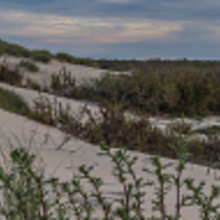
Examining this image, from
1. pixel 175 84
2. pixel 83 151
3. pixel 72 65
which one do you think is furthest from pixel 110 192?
pixel 72 65

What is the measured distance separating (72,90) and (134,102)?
1.61 meters

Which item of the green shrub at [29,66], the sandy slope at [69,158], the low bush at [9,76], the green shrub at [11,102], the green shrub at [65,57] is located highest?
Result: the green shrub at [65,57]

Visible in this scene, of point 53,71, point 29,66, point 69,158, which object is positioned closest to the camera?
point 69,158

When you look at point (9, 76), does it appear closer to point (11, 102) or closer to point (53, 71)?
point (11, 102)

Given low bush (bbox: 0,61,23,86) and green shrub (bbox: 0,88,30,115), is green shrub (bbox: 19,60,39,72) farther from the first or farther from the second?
green shrub (bbox: 0,88,30,115)

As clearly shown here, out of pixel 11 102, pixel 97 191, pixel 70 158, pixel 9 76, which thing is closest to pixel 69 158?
pixel 70 158

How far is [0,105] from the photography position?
247 inches

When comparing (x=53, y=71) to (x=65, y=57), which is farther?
(x=65, y=57)

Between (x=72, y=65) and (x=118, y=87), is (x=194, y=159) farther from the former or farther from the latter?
(x=72, y=65)

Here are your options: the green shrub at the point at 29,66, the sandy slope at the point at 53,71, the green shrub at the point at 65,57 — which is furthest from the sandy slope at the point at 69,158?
the green shrub at the point at 65,57

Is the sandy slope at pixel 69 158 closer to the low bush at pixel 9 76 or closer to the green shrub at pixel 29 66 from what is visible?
the low bush at pixel 9 76

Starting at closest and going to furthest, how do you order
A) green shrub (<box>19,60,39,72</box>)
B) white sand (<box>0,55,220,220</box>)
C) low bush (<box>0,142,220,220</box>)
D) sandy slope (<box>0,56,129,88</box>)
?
low bush (<box>0,142,220,220</box>) → white sand (<box>0,55,220,220</box>) → sandy slope (<box>0,56,129,88</box>) → green shrub (<box>19,60,39,72</box>)

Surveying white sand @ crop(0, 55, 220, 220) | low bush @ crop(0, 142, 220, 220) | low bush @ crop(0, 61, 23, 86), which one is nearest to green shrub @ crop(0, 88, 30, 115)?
white sand @ crop(0, 55, 220, 220)

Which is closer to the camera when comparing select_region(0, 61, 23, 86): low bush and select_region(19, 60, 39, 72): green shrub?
select_region(0, 61, 23, 86): low bush
